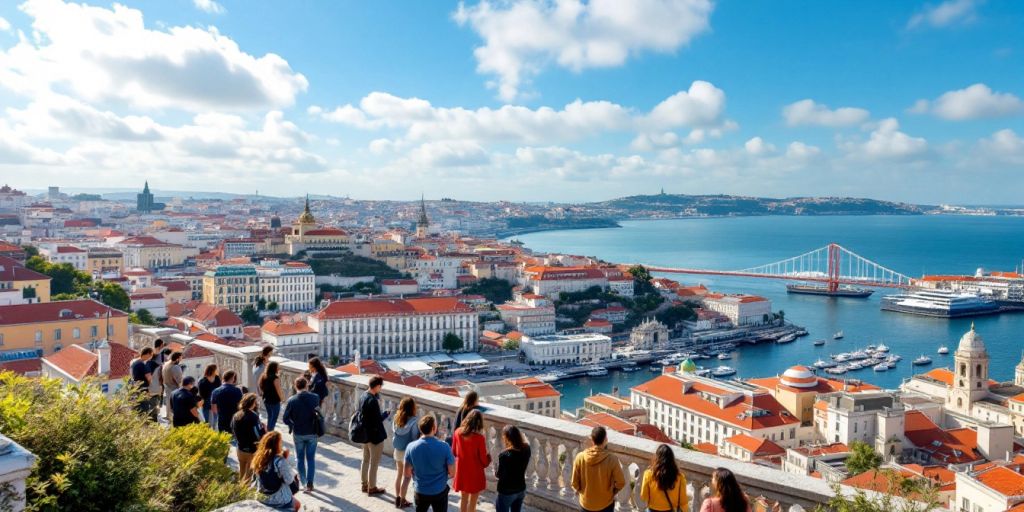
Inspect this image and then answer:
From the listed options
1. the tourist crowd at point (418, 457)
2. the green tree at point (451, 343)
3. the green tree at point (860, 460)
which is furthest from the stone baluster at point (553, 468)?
the green tree at point (451, 343)

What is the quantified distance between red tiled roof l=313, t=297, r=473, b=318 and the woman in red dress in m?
38.3

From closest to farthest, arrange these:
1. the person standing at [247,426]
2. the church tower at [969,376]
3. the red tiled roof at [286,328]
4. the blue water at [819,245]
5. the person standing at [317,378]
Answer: the person standing at [247,426], the person standing at [317,378], the church tower at [969,376], the red tiled roof at [286,328], the blue water at [819,245]

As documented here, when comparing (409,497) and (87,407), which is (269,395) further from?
(87,407)

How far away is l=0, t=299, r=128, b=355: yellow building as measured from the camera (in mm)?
12953

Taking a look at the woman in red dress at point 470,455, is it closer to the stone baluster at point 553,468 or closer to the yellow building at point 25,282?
the stone baluster at point 553,468

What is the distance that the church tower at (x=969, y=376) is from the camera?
29.9 m

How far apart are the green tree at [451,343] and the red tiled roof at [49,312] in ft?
97.4

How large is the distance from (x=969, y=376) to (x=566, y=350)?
19774mm

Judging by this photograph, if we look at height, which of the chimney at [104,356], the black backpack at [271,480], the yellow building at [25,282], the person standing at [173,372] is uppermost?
the person standing at [173,372]

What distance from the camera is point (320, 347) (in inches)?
1580


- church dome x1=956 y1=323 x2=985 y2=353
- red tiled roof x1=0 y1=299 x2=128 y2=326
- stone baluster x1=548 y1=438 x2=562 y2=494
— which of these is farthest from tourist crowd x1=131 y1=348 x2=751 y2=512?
church dome x1=956 y1=323 x2=985 y2=353

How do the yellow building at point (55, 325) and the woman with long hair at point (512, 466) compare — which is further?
the yellow building at point (55, 325)

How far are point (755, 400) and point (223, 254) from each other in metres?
45.5

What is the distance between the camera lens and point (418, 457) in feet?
11.6
